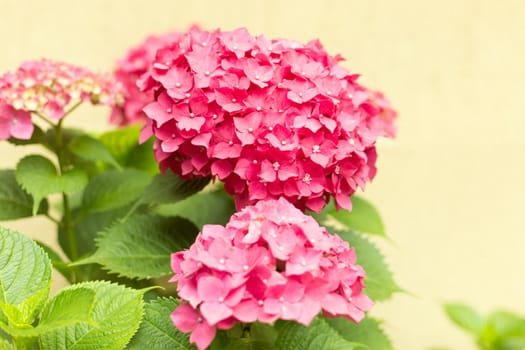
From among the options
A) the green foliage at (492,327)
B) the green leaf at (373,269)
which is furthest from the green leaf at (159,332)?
the green foliage at (492,327)

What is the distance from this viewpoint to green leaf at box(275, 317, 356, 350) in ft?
2.39

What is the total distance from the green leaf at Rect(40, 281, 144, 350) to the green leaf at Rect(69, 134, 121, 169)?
308 millimetres

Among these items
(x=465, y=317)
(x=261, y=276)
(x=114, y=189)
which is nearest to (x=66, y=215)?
(x=114, y=189)

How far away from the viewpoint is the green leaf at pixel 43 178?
2.96ft

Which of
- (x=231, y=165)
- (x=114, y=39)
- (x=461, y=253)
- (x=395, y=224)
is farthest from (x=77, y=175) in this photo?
(x=461, y=253)

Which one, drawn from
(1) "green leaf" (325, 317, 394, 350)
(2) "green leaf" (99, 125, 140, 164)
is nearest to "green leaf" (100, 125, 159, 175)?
(2) "green leaf" (99, 125, 140, 164)

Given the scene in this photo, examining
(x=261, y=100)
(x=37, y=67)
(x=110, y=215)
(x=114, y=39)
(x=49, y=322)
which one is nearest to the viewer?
(x=49, y=322)

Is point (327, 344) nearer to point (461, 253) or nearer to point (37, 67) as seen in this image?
point (37, 67)

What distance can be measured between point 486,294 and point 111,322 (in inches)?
59.5

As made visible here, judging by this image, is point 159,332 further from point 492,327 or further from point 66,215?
point 492,327

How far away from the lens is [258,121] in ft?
2.59

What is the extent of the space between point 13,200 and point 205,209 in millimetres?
288

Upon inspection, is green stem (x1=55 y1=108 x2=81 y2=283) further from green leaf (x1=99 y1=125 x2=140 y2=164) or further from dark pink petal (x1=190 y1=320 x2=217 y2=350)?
dark pink petal (x1=190 y1=320 x2=217 y2=350)

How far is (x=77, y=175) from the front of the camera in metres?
0.95
